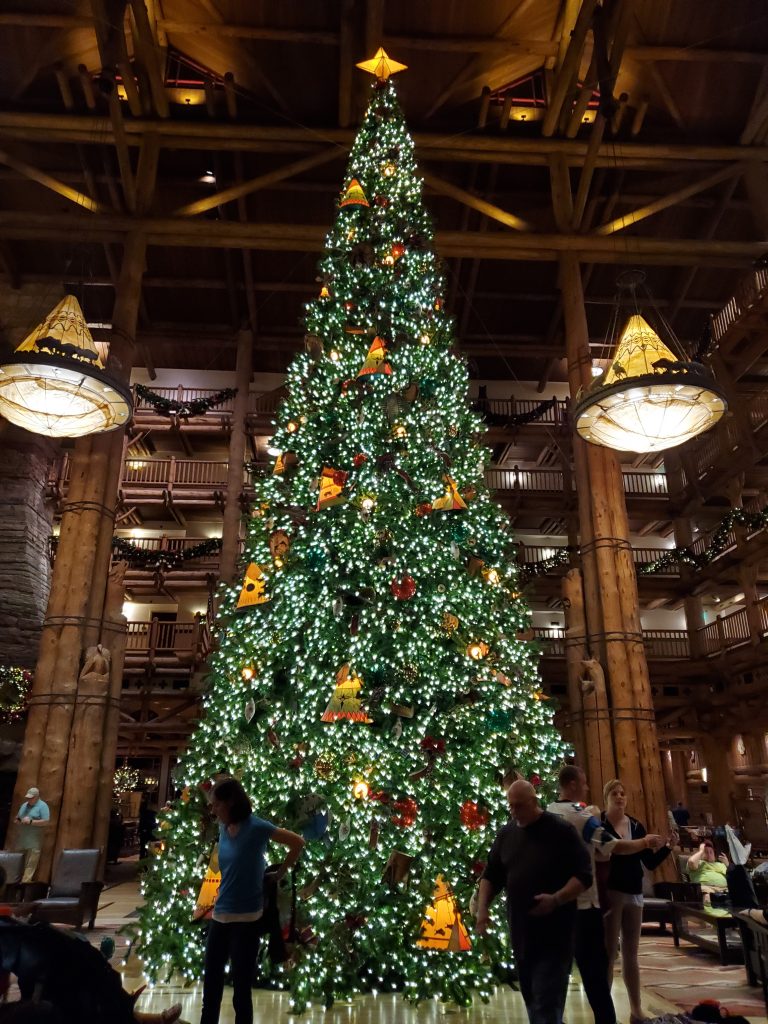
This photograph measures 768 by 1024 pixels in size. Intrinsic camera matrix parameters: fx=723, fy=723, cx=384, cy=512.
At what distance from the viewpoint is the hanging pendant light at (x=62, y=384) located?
736cm

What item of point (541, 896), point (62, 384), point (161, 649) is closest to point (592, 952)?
point (541, 896)

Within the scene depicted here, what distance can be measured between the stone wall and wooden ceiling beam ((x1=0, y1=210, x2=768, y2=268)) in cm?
586

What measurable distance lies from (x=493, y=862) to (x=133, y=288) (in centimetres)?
992

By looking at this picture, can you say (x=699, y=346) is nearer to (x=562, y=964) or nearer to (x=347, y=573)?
(x=347, y=573)

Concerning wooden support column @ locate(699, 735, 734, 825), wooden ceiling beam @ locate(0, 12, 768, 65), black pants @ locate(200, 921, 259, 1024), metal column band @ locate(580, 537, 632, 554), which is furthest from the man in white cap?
wooden support column @ locate(699, 735, 734, 825)

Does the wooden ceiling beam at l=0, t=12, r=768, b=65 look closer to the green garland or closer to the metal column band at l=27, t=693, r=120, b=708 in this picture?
the metal column band at l=27, t=693, r=120, b=708

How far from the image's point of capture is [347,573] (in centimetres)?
524

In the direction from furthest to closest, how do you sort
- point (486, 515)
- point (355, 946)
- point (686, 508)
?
1. point (686, 508)
2. point (486, 515)
3. point (355, 946)

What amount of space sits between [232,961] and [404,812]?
1.67 m

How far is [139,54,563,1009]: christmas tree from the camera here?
170 inches

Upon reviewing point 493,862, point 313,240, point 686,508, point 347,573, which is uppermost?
point 313,240

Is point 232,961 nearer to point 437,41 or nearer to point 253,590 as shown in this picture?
point 253,590

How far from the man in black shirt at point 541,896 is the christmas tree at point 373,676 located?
57.8 inches

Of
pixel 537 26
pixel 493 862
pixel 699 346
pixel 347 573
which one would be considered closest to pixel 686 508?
pixel 699 346
